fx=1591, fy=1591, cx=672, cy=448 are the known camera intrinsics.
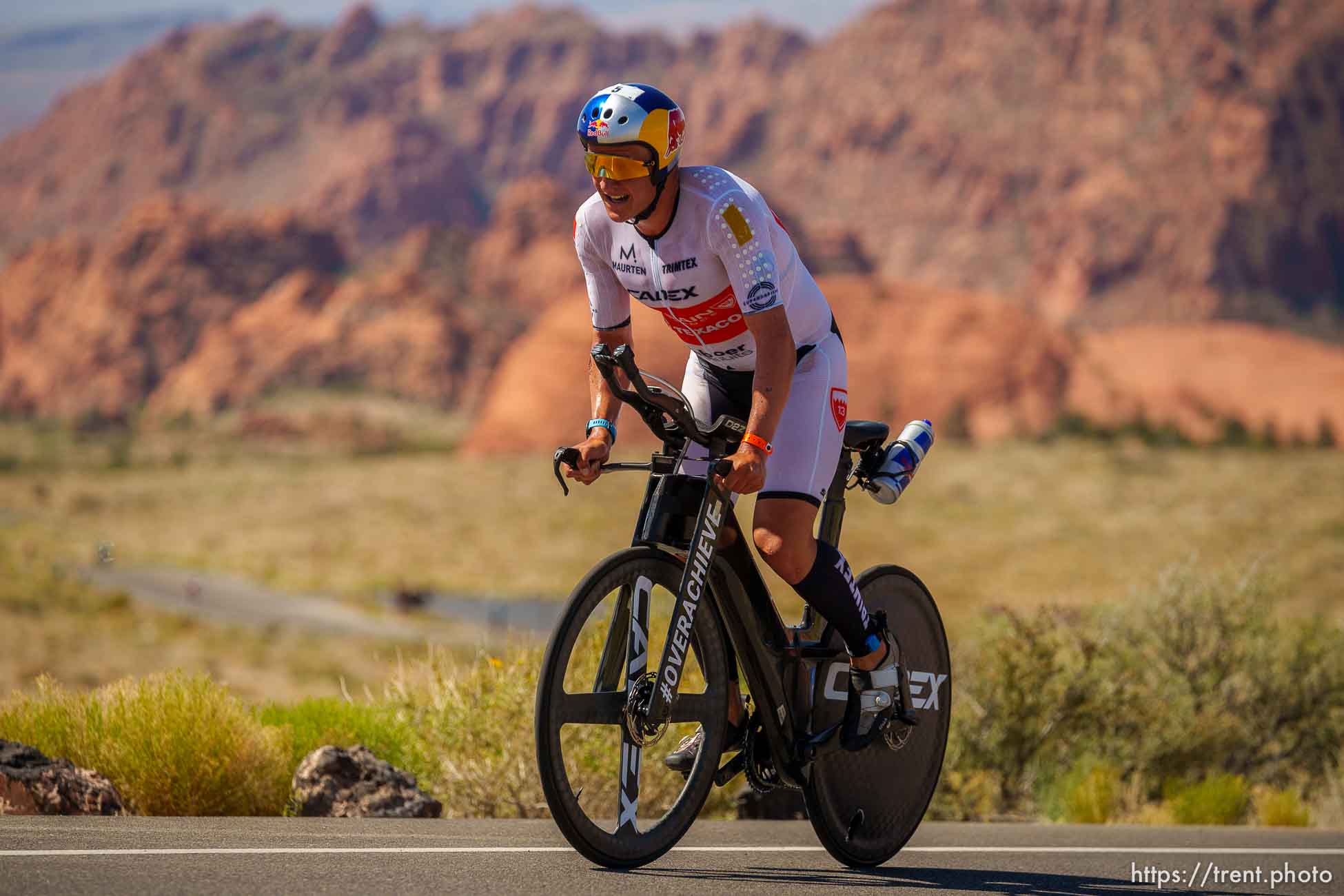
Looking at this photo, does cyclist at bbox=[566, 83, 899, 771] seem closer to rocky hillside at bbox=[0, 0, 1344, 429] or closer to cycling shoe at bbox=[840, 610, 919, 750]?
cycling shoe at bbox=[840, 610, 919, 750]

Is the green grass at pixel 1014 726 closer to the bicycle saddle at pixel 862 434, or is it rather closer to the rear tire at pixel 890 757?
the rear tire at pixel 890 757

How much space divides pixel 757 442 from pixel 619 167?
936 mm

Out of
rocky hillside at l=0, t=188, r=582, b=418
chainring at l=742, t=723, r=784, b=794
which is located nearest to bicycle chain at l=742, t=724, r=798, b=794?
chainring at l=742, t=723, r=784, b=794

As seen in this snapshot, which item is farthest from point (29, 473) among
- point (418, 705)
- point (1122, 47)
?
point (1122, 47)

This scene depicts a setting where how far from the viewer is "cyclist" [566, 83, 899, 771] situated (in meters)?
4.87

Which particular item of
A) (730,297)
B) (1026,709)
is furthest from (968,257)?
(730,297)

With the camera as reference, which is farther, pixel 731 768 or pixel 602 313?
pixel 602 313

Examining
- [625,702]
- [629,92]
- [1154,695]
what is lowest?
[1154,695]

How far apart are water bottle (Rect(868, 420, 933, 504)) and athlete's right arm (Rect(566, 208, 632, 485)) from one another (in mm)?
992

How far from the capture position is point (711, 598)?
4.96 metres

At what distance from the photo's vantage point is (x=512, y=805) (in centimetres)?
750

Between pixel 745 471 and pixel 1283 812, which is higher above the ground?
pixel 745 471

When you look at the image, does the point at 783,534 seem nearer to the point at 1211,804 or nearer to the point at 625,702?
the point at 625,702

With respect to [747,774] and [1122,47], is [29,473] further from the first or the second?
[1122,47]
